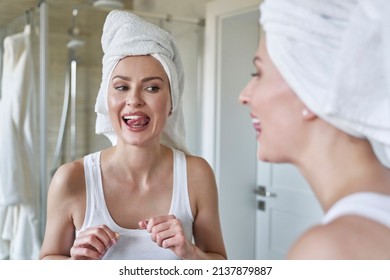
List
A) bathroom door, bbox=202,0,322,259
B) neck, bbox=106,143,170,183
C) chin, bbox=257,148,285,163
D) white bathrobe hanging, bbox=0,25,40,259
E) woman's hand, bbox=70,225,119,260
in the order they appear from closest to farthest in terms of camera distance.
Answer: chin, bbox=257,148,285,163 < woman's hand, bbox=70,225,119,260 < neck, bbox=106,143,170,183 < white bathrobe hanging, bbox=0,25,40,259 < bathroom door, bbox=202,0,322,259

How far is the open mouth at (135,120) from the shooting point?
2.20 feet

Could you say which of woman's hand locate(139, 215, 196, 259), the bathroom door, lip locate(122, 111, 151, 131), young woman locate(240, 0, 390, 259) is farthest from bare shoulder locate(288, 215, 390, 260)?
the bathroom door

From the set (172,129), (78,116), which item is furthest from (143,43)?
(78,116)

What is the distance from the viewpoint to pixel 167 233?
60 cm

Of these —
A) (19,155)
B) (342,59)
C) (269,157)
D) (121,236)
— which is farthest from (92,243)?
(19,155)

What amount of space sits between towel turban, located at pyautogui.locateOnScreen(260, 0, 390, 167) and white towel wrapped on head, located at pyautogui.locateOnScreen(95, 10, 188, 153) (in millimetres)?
342

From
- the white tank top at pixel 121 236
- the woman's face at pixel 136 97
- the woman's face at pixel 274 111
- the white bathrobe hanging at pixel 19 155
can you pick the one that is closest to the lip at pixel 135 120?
the woman's face at pixel 136 97

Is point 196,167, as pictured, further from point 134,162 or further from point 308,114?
point 308,114

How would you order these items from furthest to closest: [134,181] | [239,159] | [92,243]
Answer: [239,159]
[134,181]
[92,243]

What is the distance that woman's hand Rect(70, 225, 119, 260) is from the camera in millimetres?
586

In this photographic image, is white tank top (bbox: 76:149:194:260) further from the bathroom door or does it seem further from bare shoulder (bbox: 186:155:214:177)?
the bathroom door

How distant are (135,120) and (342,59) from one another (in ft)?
1.33

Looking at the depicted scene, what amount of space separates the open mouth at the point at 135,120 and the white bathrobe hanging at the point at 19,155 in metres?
0.72

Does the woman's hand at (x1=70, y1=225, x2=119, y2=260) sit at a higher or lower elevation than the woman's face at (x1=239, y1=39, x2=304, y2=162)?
lower
